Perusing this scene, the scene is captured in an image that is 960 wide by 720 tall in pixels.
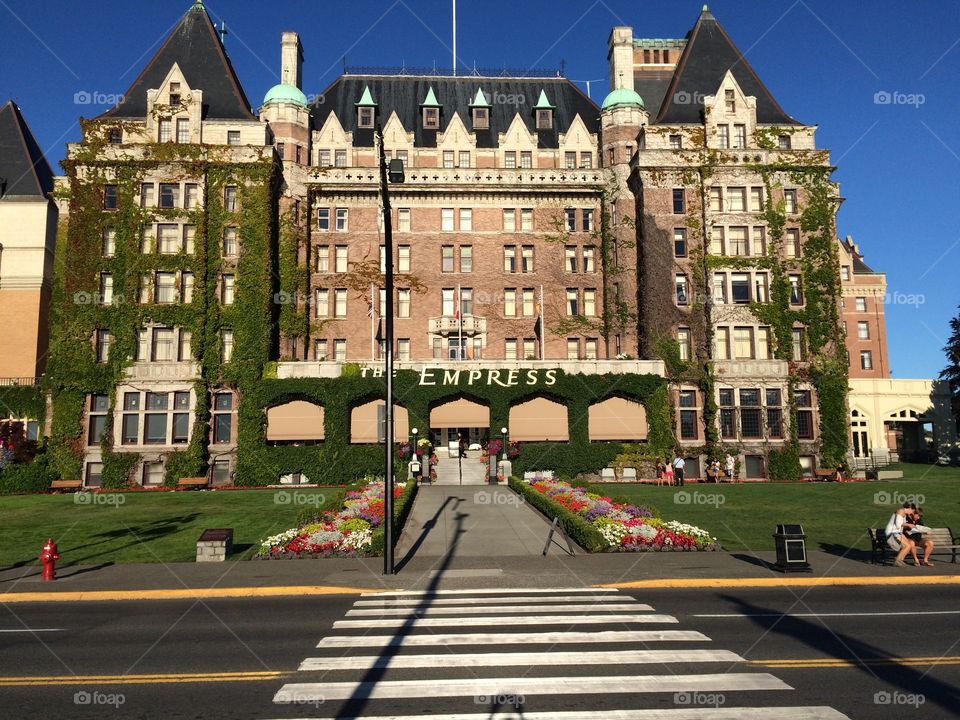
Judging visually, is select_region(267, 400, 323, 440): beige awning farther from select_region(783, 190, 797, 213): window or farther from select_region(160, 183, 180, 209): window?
select_region(783, 190, 797, 213): window

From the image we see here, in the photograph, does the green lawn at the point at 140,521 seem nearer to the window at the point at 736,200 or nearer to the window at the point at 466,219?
the window at the point at 466,219

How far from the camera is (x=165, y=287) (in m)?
44.2

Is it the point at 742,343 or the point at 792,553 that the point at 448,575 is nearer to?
the point at 792,553

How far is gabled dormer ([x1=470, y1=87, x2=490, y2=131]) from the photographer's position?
182 ft

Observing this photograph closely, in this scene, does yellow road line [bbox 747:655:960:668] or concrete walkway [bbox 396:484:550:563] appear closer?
yellow road line [bbox 747:655:960:668]

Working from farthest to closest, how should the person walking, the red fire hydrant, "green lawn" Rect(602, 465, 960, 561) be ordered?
the person walking, "green lawn" Rect(602, 465, 960, 561), the red fire hydrant

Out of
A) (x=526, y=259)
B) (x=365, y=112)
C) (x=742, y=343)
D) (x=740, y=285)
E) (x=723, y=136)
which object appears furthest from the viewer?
(x=365, y=112)

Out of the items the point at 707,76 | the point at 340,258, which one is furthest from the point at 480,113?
the point at 707,76

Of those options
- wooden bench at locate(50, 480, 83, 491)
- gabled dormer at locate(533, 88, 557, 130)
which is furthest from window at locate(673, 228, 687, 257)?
wooden bench at locate(50, 480, 83, 491)

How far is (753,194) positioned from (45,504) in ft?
151

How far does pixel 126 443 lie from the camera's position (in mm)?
42438

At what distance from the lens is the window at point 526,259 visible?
2024 inches

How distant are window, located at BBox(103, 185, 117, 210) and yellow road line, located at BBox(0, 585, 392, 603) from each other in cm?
3614

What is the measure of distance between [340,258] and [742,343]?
29135 millimetres
